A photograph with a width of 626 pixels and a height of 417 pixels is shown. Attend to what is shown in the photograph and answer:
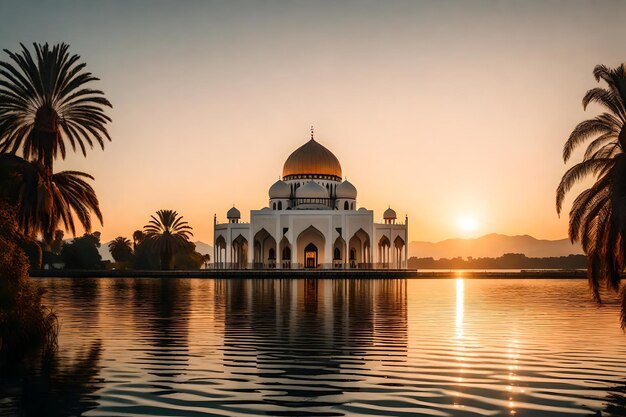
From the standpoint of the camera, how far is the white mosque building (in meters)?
76.9

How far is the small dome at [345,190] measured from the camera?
3302 inches

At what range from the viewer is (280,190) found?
83.6 meters

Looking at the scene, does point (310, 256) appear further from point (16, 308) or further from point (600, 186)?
point (16, 308)

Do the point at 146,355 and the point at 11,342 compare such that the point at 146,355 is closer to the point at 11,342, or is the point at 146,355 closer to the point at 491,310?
the point at 11,342

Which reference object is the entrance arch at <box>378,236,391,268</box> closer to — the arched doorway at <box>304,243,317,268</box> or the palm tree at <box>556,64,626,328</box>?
the arched doorway at <box>304,243,317,268</box>

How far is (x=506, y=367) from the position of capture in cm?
1265

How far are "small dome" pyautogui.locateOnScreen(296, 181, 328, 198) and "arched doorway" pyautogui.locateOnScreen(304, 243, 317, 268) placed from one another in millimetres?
5869

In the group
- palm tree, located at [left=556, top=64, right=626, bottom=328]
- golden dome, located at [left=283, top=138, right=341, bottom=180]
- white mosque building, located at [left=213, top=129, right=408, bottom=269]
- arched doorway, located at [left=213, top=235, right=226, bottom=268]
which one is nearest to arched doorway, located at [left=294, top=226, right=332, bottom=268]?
white mosque building, located at [left=213, top=129, right=408, bottom=269]

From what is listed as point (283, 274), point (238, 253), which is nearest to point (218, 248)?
point (238, 253)

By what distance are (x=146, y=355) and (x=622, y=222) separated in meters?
9.72

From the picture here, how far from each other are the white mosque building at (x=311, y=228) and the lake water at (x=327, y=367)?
5348 centimetres

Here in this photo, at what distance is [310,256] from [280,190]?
8547 mm

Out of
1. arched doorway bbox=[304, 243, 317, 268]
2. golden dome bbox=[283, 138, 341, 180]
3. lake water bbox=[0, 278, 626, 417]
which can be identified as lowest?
lake water bbox=[0, 278, 626, 417]

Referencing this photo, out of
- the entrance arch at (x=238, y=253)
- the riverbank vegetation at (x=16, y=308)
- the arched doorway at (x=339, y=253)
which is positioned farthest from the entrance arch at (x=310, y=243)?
Answer: the riverbank vegetation at (x=16, y=308)
